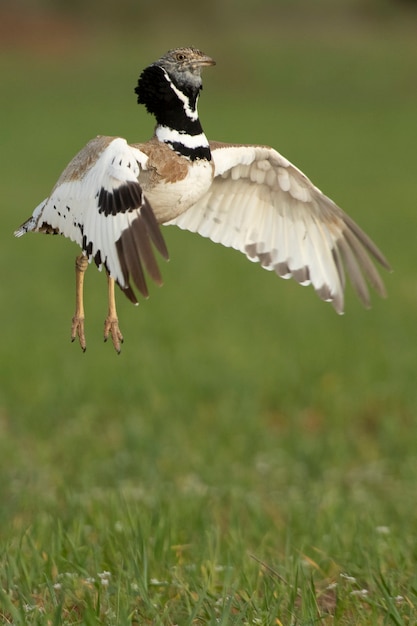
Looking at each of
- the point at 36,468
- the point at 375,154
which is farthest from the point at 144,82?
the point at 375,154

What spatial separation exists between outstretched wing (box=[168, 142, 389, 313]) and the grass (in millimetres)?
1735

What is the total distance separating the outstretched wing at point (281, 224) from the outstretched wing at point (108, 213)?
0.34 m

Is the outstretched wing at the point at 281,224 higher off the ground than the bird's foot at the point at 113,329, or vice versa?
the outstretched wing at the point at 281,224

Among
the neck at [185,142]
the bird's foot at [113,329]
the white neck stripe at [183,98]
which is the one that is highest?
the white neck stripe at [183,98]

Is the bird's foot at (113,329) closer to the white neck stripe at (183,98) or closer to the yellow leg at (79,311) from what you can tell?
the yellow leg at (79,311)

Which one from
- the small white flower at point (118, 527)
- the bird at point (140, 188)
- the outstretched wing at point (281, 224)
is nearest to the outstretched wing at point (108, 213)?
the bird at point (140, 188)

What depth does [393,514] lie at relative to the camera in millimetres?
8750

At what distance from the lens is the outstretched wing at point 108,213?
1.94m

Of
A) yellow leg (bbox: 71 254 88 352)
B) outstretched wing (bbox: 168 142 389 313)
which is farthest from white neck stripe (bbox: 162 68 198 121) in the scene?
outstretched wing (bbox: 168 142 389 313)

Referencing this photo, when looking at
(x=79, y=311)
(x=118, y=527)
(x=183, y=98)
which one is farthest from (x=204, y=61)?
(x=118, y=527)

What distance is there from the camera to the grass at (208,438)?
4.83m

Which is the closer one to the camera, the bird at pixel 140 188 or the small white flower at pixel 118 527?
the bird at pixel 140 188

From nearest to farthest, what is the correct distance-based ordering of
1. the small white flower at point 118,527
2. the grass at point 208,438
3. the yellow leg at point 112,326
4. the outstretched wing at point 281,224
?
the yellow leg at point 112,326 < the outstretched wing at point 281,224 < the grass at point 208,438 < the small white flower at point 118,527

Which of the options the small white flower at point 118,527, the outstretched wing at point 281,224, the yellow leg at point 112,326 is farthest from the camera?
the small white flower at point 118,527
